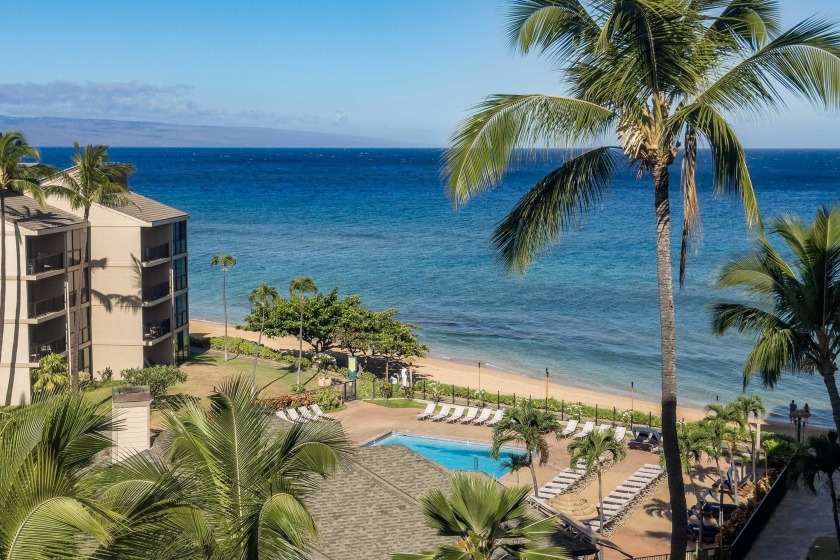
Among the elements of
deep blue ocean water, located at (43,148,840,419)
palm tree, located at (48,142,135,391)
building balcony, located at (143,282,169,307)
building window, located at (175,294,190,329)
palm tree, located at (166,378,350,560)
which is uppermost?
palm tree, located at (48,142,135,391)

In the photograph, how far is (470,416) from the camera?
31812 millimetres

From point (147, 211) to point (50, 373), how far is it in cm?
884

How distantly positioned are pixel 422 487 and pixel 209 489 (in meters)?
9.11

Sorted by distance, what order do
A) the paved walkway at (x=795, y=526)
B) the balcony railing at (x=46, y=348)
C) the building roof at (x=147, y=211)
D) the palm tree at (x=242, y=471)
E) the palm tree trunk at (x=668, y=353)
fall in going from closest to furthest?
the palm tree at (x=242, y=471)
the palm tree trunk at (x=668, y=353)
the paved walkway at (x=795, y=526)
the balcony railing at (x=46, y=348)
the building roof at (x=147, y=211)

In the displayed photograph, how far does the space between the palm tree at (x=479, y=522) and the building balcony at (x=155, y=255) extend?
91.4 feet

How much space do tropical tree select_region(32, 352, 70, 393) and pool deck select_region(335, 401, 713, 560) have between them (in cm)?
912

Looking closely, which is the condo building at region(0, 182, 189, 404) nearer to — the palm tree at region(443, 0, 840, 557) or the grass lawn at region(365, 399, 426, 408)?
the grass lawn at region(365, 399, 426, 408)

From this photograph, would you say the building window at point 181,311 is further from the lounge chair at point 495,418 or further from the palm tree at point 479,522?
the palm tree at point 479,522

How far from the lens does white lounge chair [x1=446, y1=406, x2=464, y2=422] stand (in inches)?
1244

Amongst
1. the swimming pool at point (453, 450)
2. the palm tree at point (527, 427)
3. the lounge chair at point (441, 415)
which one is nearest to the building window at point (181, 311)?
the lounge chair at point (441, 415)

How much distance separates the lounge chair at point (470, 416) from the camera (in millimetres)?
31547

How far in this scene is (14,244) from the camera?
1198 inches

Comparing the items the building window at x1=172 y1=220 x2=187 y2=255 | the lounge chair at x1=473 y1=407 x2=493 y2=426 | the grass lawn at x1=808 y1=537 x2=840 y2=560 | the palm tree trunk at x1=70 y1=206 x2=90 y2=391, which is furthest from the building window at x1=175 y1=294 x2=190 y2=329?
the grass lawn at x1=808 y1=537 x2=840 y2=560

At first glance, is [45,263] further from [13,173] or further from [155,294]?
[155,294]
